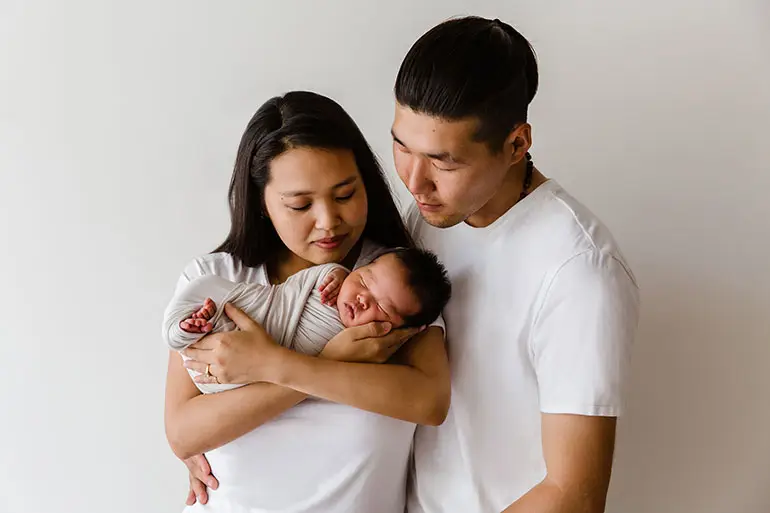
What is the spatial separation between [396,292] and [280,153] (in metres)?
0.39

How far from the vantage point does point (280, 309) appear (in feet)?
5.66

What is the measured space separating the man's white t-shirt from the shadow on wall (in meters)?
0.74

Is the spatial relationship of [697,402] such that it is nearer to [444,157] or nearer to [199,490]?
[444,157]

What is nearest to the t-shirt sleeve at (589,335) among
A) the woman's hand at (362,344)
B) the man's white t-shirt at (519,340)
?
the man's white t-shirt at (519,340)

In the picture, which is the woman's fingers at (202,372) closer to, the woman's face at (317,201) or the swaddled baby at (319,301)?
the swaddled baby at (319,301)

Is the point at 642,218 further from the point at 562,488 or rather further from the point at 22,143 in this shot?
the point at 22,143

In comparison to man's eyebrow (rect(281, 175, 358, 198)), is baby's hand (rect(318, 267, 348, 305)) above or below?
below

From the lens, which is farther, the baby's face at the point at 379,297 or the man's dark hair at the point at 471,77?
the baby's face at the point at 379,297

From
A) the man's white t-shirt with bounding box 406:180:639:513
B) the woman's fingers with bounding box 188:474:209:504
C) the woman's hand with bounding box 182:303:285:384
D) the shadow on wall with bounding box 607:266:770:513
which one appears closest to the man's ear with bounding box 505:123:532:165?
the man's white t-shirt with bounding box 406:180:639:513

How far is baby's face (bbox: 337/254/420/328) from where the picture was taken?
1.67 m

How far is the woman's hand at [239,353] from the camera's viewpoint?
5.29ft

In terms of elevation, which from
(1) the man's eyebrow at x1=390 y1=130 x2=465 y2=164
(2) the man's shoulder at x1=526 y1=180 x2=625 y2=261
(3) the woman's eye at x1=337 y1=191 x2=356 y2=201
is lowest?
(2) the man's shoulder at x1=526 y1=180 x2=625 y2=261

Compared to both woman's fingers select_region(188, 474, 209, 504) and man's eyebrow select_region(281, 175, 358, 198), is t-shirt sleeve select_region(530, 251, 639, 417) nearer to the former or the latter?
man's eyebrow select_region(281, 175, 358, 198)

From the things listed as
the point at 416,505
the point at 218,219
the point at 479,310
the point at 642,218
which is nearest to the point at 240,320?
the point at 479,310
